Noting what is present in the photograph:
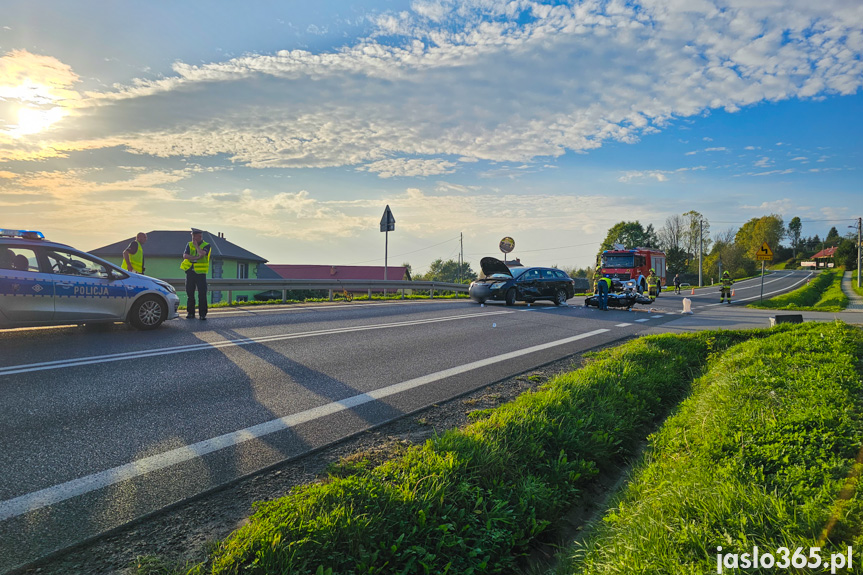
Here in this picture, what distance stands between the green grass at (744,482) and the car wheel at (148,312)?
8.36m

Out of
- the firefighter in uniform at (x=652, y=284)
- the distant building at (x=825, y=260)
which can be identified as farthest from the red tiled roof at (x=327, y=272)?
the distant building at (x=825, y=260)

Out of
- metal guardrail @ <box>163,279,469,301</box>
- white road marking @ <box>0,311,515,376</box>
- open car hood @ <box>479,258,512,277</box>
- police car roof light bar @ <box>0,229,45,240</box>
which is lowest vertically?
white road marking @ <box>0,311,515,376</box>

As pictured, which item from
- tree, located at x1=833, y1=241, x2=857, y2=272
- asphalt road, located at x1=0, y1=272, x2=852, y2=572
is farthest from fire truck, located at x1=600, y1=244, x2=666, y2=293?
tree, located at x1=833, y1=241, x2=857, y2=272

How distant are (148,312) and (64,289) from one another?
132cm

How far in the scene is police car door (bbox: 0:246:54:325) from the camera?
297 inches

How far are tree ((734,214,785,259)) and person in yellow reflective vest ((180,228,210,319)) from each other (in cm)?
12663

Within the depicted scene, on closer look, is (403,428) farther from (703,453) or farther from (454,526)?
(703,453)

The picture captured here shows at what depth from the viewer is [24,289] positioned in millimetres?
7680

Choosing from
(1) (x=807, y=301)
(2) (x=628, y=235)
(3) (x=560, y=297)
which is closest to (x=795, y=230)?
(2) (x=628, y=235)

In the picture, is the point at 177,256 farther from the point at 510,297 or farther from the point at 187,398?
the point at 187,398

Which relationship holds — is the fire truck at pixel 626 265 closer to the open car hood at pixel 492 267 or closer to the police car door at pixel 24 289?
the open car hood at pixel 492 267

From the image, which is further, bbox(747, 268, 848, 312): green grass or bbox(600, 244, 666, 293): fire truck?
bbox(600, 244, 666, 293): fire truck

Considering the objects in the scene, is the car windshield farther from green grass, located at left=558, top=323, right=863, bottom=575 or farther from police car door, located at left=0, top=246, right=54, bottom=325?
police car door, located at left=0, top=246, right=54, bottom=325

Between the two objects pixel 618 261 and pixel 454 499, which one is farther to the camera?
pixel 618 261
